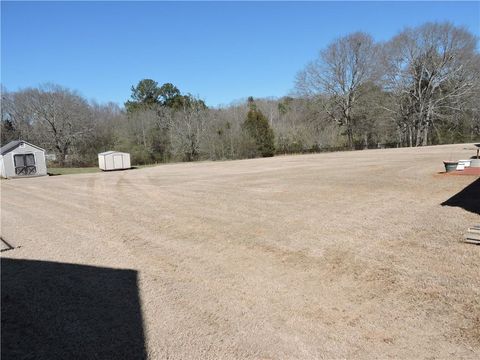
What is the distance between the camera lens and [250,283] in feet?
19.3

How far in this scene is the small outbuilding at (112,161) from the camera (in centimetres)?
3411

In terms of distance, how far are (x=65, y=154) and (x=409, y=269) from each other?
4779cm

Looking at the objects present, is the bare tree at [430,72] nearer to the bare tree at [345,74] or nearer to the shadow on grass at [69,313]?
the bare tree at [345,74]

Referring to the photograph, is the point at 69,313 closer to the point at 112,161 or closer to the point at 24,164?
the point at 24,164

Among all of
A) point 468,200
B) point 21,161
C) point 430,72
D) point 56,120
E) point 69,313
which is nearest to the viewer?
point 69,313

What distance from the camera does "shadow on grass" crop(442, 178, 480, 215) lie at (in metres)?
9.73

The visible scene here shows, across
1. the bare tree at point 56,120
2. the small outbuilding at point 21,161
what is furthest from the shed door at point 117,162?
the bare tree at point 56,120

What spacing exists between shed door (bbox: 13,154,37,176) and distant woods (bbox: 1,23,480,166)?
45.3 ft

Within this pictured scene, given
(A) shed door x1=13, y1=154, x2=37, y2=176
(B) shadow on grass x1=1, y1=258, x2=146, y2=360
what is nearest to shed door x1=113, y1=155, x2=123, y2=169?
(A) shed door x1=13, y1=154, x2=37, y2=176

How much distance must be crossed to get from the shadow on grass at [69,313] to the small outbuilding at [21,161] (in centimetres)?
2683

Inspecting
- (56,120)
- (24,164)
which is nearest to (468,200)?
(24,164)

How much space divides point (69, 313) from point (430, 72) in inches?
1770

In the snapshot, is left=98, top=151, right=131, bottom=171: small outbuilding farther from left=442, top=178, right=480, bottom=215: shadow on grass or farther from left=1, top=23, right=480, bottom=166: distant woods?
left=442, top=178, right=480, bottom=215: shadow on grass

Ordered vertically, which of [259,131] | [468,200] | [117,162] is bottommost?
[468,200]
